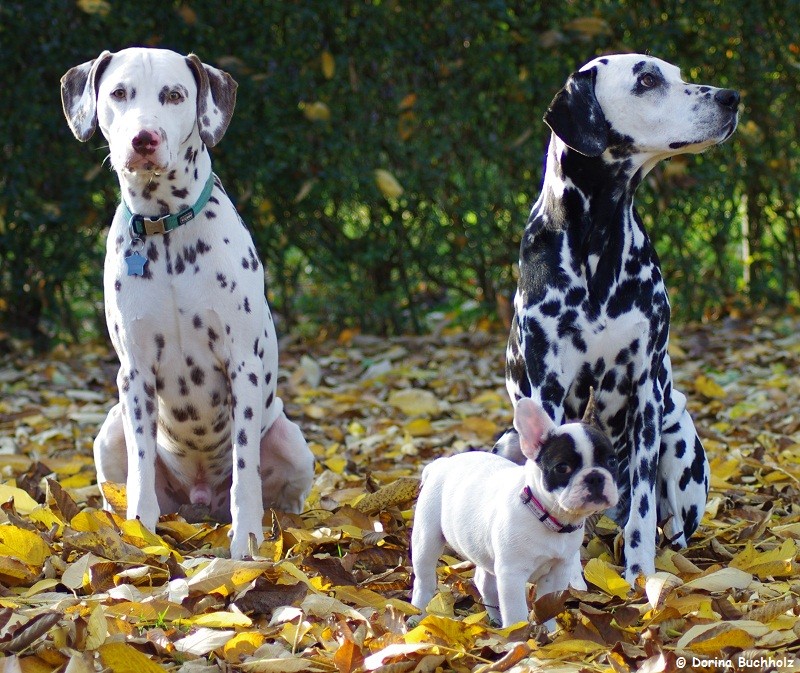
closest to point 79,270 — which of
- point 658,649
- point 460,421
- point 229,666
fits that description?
point 460,421

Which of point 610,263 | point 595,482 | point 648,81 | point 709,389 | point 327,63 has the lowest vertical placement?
point 709,389

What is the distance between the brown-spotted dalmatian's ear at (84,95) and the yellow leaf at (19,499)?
147 cm

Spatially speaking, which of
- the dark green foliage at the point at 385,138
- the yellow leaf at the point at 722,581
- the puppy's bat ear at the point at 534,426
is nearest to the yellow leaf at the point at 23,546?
the puppy's bat ear at the point at 534,426

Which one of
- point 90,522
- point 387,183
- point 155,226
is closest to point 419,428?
point 387,183

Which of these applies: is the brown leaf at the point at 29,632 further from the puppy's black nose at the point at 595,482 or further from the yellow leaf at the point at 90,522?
the puppy's black nose at the point at 595,482

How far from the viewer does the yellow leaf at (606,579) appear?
373 cm

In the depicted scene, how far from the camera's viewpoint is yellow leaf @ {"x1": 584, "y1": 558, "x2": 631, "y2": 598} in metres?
3.73

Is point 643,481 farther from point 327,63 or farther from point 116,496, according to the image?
point 327,63

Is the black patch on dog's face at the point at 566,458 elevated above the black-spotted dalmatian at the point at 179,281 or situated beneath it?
situated beneath

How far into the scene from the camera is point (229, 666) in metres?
3.20

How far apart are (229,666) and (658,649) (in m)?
1.15

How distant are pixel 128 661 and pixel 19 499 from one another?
1919 mm

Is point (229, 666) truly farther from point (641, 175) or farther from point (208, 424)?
point (641, 175)

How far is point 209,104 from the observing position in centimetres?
436
